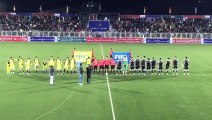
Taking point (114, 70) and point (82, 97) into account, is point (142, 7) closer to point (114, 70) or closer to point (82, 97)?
point (114, 70)

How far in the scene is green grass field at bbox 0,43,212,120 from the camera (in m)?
20.7

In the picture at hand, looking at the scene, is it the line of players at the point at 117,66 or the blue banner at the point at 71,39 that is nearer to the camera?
the line of players at the point at 117,66

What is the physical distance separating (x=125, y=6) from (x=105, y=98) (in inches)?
2652

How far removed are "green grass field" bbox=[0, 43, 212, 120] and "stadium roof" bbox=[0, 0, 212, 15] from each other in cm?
5586

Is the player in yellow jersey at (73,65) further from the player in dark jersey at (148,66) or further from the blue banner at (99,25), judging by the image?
the blue banner at (99,25)

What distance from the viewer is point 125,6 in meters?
90.6

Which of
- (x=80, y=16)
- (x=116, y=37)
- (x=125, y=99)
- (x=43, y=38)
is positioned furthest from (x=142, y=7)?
(x=125, y=99)

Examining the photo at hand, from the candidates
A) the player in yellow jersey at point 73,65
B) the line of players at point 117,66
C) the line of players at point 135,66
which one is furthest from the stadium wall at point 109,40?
the line of players at point 135,66

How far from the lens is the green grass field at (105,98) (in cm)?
2069

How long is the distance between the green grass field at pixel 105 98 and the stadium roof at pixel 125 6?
183 feet

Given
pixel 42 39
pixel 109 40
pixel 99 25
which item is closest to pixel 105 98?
pixel 109 40

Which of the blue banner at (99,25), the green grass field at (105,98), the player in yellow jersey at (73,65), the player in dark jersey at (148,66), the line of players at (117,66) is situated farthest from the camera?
the blue banner at (99,25)

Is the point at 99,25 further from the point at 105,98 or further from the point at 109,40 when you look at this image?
the point at 105,98

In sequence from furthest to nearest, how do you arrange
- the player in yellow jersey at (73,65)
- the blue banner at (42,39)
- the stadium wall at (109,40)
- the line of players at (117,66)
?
the blue banner at (42,39) → the stadium wall at (109,40) → the player in yellow jersey at (73,65) → the line of players at (117,66)
